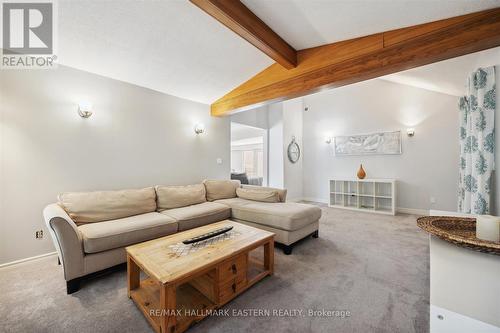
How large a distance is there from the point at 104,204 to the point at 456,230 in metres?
3.10

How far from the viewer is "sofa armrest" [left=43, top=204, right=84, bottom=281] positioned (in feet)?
5.44

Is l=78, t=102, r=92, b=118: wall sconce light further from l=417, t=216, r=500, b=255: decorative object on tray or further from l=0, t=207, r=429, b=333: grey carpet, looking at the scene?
l=417, t=216, r=500, b=255: decorative object on tray

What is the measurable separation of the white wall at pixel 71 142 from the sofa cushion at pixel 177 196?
498 millimetres

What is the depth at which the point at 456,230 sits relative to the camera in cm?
106

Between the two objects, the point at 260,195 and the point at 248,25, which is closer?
the point at 248,25

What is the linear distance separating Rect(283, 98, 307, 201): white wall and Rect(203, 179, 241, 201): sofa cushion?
6.72 feet

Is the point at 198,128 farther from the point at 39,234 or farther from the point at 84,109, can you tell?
the point at 39,234

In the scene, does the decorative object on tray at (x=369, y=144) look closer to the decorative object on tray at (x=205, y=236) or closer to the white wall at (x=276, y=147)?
the white wall at (x=276, y=147)

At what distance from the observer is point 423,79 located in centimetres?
340

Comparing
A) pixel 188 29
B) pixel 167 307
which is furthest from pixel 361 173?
pixel 167 307

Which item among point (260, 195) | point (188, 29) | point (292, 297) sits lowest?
point (292, 297)

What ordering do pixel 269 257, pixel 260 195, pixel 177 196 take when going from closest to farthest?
pixel 269 257
pixel 177 196
pixel 260 195

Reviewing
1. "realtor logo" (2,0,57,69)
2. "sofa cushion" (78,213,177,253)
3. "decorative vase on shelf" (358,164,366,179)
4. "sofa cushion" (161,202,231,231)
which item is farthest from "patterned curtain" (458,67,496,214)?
"realtor logo" (2,0,57,69)

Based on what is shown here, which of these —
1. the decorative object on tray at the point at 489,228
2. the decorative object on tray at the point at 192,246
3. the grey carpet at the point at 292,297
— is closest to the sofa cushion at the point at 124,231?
the grey carpet at the point at 292,297
